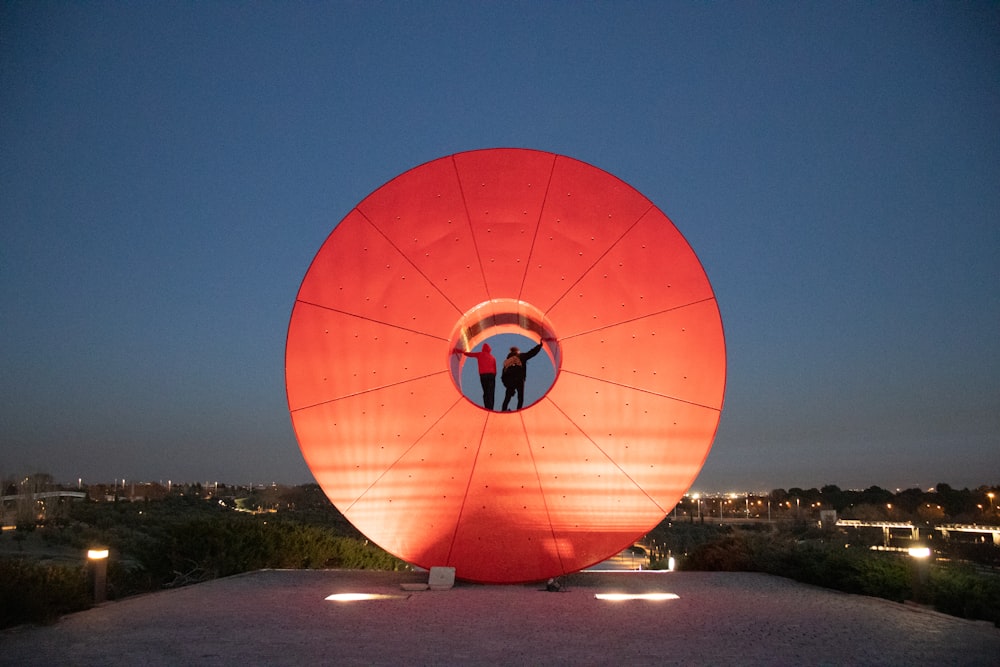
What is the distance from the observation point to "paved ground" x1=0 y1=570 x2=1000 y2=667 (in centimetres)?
468

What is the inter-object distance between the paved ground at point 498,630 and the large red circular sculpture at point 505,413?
803mm

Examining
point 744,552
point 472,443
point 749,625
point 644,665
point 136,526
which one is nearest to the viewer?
point 644,665

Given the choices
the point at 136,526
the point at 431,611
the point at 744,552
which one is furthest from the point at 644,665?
the point at 136,526

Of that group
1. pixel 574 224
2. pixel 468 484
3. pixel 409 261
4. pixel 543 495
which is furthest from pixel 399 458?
pixel 574 224

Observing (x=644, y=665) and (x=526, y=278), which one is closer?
(x=644, y=665)

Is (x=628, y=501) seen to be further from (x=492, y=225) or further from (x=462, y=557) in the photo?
(x=492, y=225)

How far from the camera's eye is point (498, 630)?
221 inches

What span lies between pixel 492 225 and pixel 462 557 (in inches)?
144

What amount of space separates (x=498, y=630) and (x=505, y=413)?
8.53 ft

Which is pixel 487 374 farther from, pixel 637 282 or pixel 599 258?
pixel 637 282

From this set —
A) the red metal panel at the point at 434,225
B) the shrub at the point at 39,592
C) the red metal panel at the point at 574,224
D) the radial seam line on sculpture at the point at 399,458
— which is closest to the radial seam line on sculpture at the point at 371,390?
the radial seam line on sculpture at the point at 399,458

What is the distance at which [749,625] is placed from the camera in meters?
5.93

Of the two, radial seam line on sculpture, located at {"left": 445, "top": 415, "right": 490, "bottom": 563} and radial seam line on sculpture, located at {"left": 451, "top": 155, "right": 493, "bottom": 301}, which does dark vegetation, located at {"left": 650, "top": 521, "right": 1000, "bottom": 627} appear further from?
radial seam line on sculpture, located at {"left": 451, "top": 155, "right": 493, "bottom": 301}

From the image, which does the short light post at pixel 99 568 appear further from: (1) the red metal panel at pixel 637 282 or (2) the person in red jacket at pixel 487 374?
(1) the red metal panel at pixel 637 282
